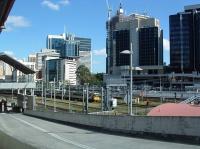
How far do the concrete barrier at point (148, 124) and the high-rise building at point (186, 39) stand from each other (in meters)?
145

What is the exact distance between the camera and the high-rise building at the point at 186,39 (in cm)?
18300

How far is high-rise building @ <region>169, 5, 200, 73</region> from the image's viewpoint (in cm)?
18300

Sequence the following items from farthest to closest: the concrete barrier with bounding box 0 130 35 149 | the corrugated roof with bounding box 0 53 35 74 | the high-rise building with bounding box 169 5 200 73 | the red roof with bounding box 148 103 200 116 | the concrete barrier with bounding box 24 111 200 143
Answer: the high-rise building with bounding box 169 5 200 73, the corrugated roof with bounding box 0 53 35 74, the red roof with bounding box 148 103 200 116, the concrete barrier with bounding box 24 111 200 143, the concrete barrier with bounding box 0 130 35 149

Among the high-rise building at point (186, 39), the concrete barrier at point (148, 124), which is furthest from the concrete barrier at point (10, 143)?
the high-rise building at point (186, 39)

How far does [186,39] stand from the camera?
18375 cm

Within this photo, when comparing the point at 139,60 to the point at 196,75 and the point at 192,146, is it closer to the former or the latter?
the point at 196,75

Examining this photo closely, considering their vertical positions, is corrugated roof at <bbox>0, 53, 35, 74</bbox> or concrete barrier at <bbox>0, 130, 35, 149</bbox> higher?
corrugated roof at <bbox>0, 53, 35, 74</bbox>

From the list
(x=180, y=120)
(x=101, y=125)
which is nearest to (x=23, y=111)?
(x=101, y=125)

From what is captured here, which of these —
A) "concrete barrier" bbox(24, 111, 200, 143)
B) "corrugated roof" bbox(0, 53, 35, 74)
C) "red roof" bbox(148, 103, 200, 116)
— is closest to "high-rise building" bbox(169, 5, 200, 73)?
"corrugated roof" bbox(0, 53, 35, 74)

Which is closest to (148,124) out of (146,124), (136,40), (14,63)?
(146,124)

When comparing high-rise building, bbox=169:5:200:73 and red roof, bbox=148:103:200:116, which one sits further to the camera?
high-rise building, bbox=169:5:200:73

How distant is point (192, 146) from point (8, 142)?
39.4ft

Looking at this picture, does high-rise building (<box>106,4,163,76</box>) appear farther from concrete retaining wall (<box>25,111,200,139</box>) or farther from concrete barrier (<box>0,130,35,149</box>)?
concrete barrier (<box>0,130,35,149</box>)

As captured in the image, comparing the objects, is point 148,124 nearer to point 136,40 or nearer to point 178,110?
point 178,110
